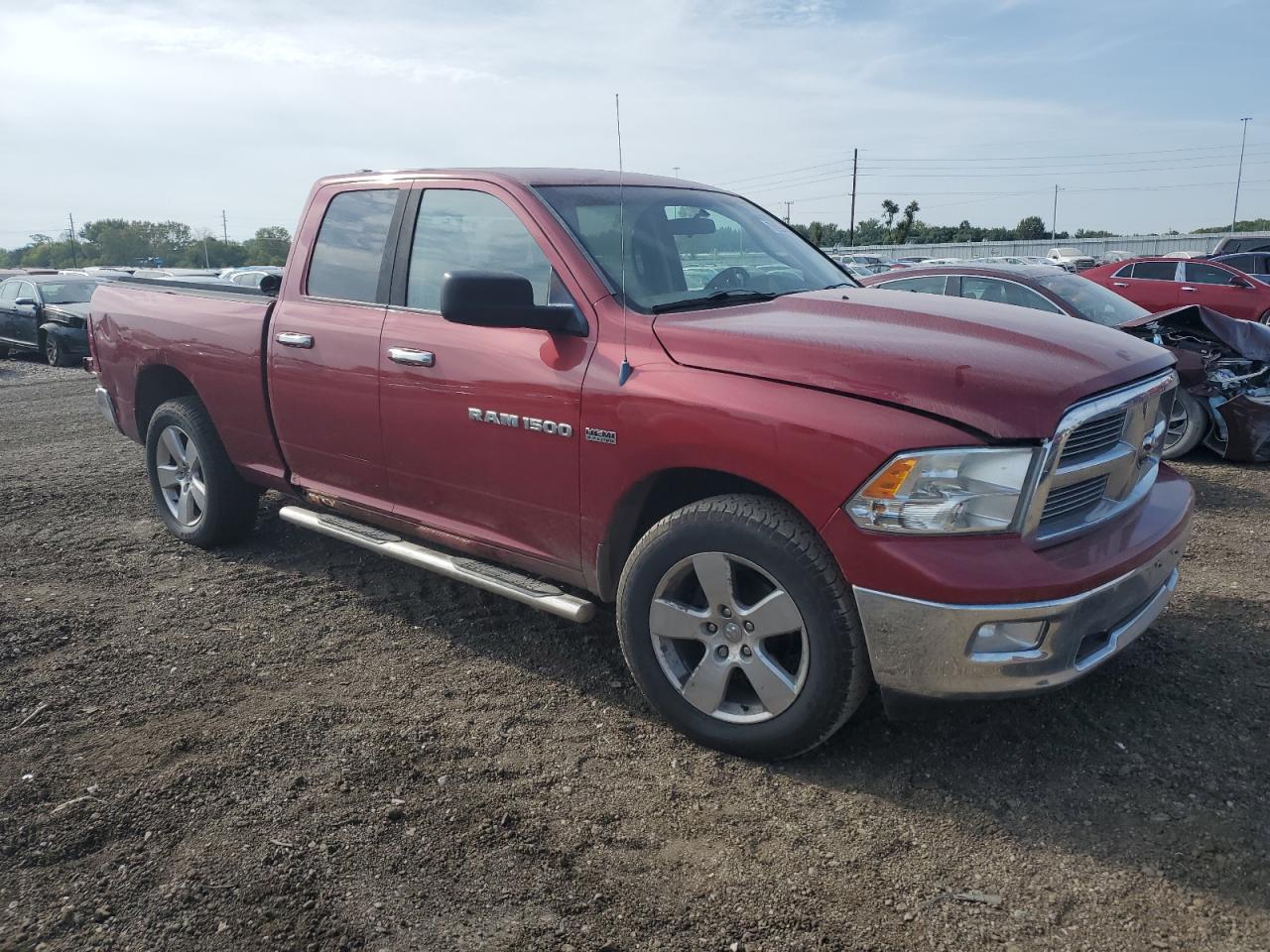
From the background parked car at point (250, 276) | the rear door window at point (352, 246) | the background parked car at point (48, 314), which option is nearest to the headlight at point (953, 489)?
the rear door window at point (352, 246)

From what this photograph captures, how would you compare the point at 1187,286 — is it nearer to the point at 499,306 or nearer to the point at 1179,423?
the point at 1179,423

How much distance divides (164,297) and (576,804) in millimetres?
3855

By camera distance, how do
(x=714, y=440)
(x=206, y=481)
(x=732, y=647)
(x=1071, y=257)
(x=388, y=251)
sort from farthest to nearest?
(x=1071, y=257) → (x=206, y=481) → (x=388, y=251) → (x=732, y=647) → (x=714, y=440)

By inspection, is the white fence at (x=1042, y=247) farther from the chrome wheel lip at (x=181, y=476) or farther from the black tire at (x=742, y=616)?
the black tire at (x=742, y=616)

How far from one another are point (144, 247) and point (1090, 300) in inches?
2590

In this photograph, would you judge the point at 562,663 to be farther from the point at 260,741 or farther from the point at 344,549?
the point at 344,549

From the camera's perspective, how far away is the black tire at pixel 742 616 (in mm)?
2826

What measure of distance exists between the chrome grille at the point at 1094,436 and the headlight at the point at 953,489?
216mm

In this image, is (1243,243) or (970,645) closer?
(970,645)

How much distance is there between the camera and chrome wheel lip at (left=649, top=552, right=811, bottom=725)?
2938 millimetres

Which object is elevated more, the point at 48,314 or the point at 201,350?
the point at 201,350

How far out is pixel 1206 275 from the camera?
16344 millimetres

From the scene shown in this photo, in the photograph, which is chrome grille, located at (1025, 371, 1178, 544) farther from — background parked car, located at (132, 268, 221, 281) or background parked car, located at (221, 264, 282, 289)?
background parked car, located at (132, 268, 221, 281)

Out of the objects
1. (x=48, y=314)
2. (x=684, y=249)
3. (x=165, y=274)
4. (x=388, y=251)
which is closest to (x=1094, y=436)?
(x=684, y=249)
